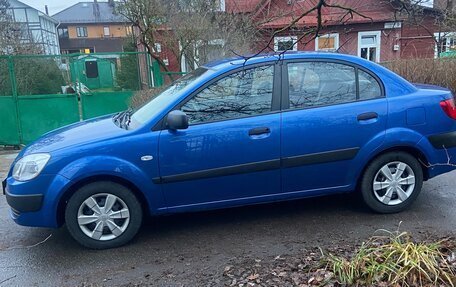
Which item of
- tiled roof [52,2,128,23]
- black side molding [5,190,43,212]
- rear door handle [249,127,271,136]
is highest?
tiled roof [52,2,128,23]

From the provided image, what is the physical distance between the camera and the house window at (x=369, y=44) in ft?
63.1

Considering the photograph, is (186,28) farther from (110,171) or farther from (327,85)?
(110,171)

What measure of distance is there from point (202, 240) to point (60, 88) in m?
8.16

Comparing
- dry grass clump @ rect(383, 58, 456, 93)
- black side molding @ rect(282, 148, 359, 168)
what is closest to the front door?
black side molding @ rect(282, 148, 359, 168)

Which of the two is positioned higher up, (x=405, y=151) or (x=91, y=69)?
(x=91, y=69)

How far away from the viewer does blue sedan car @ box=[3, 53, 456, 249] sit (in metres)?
3.61

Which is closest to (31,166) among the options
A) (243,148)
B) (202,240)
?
(202,240)

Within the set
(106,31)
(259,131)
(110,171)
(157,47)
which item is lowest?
(110,171)

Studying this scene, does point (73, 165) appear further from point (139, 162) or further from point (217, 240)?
point (217, 240)

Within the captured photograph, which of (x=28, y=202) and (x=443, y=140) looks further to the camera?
(x=443, y=140)

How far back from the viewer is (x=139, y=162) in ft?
12.0

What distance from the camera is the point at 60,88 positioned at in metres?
10.6

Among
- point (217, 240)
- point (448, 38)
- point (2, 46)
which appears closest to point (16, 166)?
point (217, 240)

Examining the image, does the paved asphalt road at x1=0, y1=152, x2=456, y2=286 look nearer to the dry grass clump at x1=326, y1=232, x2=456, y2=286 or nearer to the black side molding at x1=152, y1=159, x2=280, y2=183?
the black side molding at x1=152, y1=159, x2=280, y2=183
